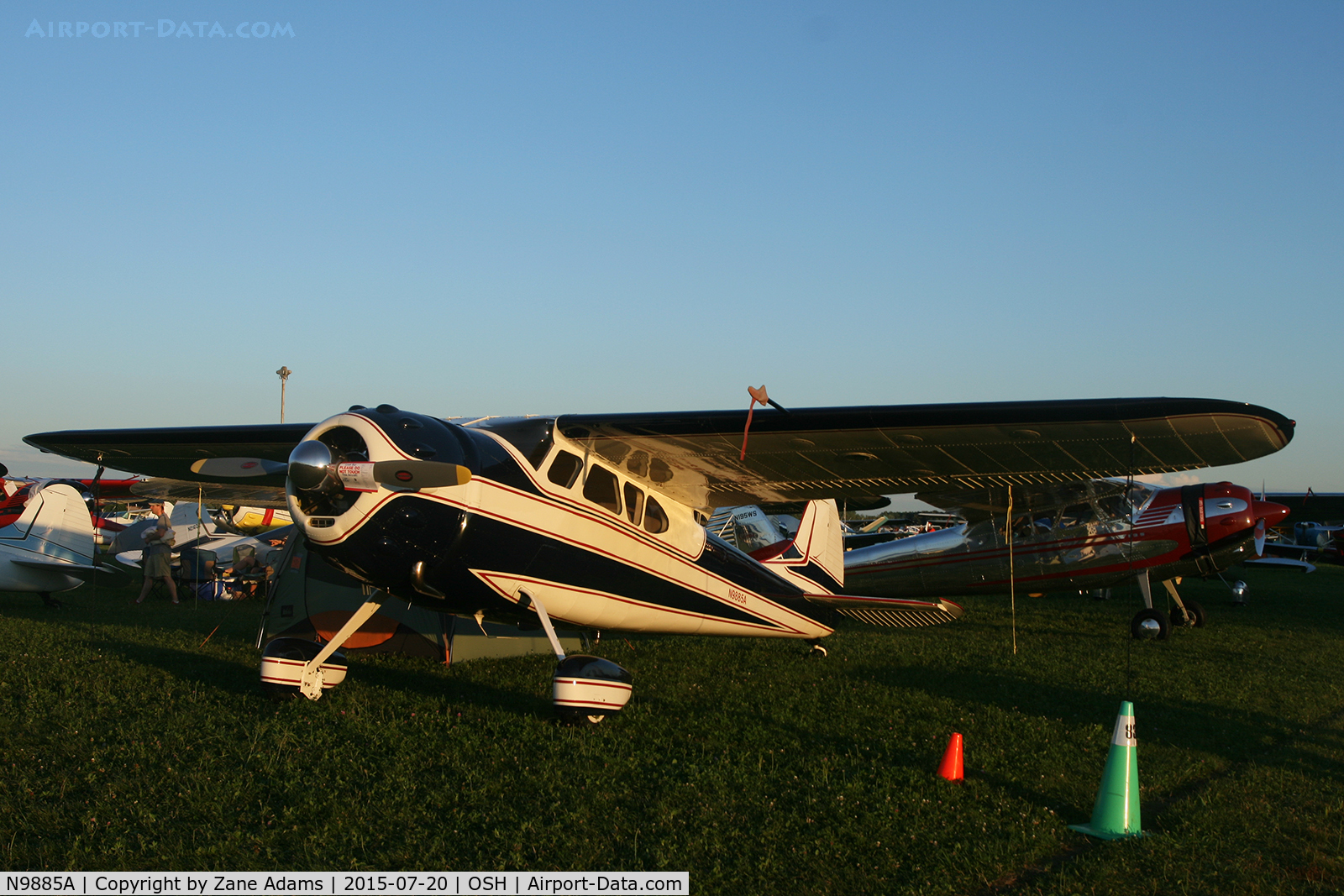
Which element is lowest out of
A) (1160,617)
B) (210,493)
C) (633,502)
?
(1160,617)

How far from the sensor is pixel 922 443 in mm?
7426

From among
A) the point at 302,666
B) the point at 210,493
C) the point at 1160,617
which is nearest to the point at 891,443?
the point at 302,666

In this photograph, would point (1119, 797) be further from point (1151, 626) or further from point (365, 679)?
point (1151, 626)

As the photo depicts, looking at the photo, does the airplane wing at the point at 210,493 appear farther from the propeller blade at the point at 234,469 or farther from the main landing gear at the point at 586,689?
the main landing gear at the point at 586,689

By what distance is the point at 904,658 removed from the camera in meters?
11.0

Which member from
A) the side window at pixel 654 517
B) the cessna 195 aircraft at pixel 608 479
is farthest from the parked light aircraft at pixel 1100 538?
the side window at pixel 654 517

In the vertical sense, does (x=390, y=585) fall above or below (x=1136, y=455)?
below

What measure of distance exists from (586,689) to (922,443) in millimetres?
3544

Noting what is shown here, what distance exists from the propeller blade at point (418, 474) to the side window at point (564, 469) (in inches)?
46.3

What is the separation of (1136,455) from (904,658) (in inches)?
194

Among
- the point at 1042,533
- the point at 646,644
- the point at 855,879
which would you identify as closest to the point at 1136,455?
the point at 855,879

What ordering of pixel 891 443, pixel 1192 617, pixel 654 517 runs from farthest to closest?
1. pixel 1192 617
2. pixel 654 517
3. pixel 891 443

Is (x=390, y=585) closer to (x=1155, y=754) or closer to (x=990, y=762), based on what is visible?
(x=990, y=762)

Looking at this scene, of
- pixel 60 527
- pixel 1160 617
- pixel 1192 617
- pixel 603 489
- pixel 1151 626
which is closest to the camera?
pixel 603 489
